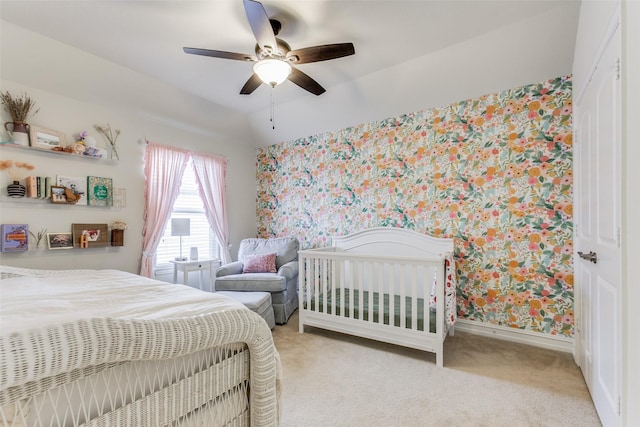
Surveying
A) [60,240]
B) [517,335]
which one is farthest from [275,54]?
[517,335]

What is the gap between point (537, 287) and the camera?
2609 millimetres

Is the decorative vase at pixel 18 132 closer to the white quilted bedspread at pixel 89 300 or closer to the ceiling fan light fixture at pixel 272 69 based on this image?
the white quilted bedspread at pixel 89 300

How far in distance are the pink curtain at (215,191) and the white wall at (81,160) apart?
0.22m

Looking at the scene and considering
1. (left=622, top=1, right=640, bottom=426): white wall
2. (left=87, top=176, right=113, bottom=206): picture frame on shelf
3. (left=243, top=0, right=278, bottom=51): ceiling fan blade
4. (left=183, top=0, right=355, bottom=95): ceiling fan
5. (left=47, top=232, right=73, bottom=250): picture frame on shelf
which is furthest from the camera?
(left=87, top=176, right=113, bottom=206): picture frame on shelf

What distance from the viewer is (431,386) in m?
1.97

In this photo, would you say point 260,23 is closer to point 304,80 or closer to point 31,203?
point 304,80

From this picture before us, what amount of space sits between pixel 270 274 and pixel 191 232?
4.23ft

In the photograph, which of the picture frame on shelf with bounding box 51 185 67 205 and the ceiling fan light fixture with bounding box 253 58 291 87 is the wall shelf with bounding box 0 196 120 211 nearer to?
the picture frame on shelf with bounding box 51 185 67 205

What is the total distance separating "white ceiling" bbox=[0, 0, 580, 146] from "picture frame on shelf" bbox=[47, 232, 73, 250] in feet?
4.38

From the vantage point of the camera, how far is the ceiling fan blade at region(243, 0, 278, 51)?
1.59m

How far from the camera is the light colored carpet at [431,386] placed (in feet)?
5.46

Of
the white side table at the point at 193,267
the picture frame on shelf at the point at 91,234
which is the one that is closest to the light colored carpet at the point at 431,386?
the white side table at the point at 193,267

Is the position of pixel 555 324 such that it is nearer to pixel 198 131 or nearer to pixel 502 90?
pixel 502 90

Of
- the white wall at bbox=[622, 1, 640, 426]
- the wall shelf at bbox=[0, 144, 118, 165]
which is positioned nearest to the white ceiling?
the wall shelf at bbox=[0, 144, 118, 165]
